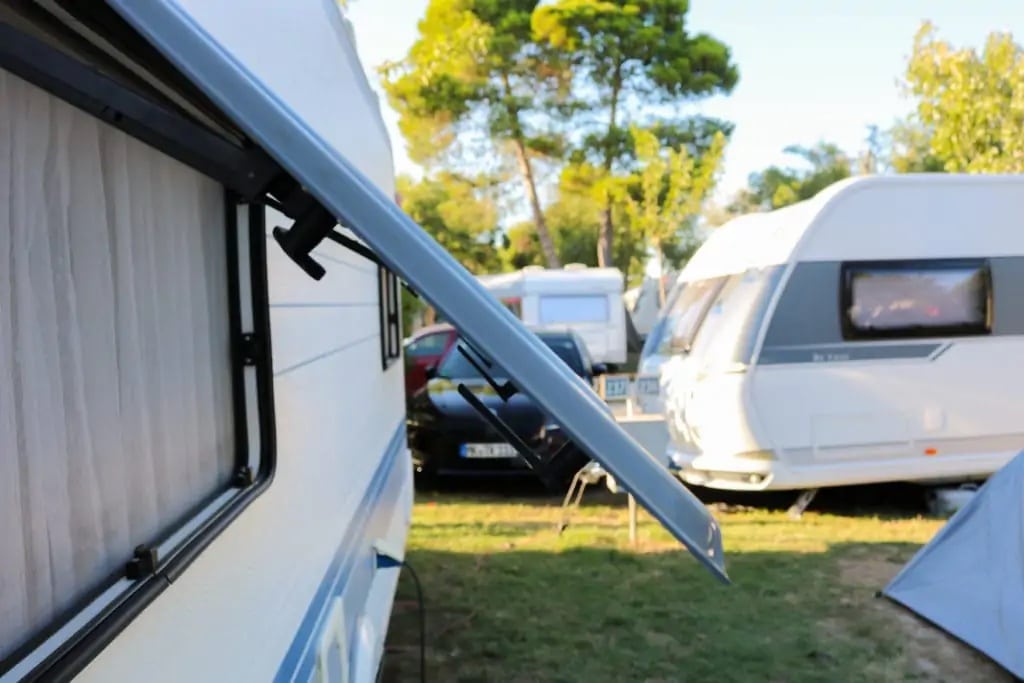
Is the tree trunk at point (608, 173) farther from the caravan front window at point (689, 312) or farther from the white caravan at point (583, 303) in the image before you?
the caravan front window at point (689, 312)

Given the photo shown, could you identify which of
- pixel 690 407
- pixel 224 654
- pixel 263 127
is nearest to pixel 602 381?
pixel 690 407

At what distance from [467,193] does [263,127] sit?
87.3ft

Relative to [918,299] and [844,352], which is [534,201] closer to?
[918,299]

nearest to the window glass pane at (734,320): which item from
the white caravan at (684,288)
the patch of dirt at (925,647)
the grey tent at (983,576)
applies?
the white caravan at (684,288)

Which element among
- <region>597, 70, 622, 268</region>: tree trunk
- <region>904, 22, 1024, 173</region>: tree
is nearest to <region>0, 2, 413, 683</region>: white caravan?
<region>904, 22, 1024, 173</region>: tree

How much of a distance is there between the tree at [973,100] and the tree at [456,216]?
14.4m

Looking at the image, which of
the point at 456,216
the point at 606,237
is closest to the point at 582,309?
the point at 606,237

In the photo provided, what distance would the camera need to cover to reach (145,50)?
3.69ft

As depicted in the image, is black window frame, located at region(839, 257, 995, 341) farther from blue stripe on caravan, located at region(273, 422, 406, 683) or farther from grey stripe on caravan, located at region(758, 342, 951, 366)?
blue stripe on caravan, located at region(273, 422, 406, 683)

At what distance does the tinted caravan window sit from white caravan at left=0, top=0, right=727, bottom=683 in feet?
19.1

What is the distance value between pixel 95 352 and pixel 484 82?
24.0 m

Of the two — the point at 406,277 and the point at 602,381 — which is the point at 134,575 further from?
the point at 602,381

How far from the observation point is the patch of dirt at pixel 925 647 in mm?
4172

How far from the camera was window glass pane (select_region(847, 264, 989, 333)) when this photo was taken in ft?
22.4
